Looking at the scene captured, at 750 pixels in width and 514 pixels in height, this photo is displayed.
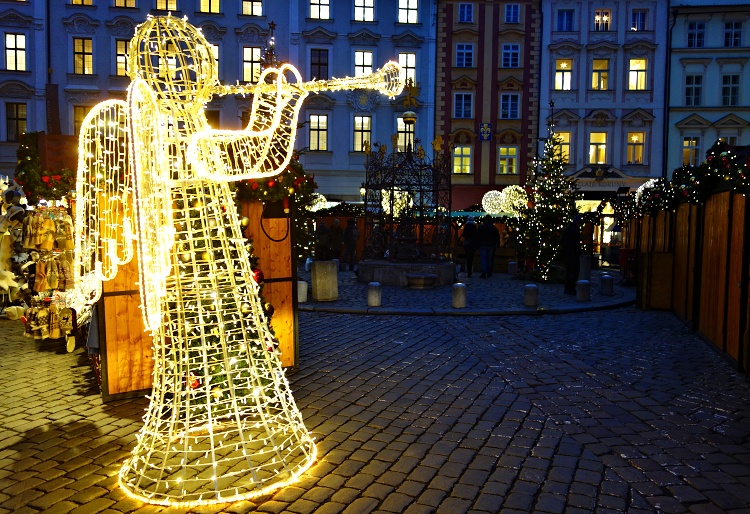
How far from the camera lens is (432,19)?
3017 centimetres

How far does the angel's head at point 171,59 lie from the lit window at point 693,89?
32.3m

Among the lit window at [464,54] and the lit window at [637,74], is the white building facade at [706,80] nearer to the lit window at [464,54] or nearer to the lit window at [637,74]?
the lit window at [637,74]

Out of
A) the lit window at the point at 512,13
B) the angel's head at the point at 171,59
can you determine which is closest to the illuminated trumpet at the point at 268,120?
the angel's head at the point at 171,59

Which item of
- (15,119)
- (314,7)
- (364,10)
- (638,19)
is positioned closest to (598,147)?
(638,19)

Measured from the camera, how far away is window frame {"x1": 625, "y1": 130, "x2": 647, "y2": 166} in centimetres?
3092

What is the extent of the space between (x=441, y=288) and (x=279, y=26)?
1867 cm

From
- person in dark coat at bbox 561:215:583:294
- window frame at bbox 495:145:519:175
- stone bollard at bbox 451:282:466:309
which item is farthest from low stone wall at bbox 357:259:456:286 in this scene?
window frame at bbox 495:145:519:175

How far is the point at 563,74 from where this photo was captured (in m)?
31.2

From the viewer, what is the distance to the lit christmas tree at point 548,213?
1711 centimetres

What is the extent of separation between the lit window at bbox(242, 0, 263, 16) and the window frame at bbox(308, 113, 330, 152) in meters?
5.32

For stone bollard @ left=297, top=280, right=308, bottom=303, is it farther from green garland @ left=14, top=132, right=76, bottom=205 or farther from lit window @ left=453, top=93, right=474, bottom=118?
lit window @ left=453, top=93, right=474, bottom=118

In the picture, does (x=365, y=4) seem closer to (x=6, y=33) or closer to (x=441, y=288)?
(x=6, y=33)

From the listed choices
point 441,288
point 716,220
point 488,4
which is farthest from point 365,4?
point 716,220

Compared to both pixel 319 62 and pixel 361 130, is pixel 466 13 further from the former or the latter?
pixel 361 130
